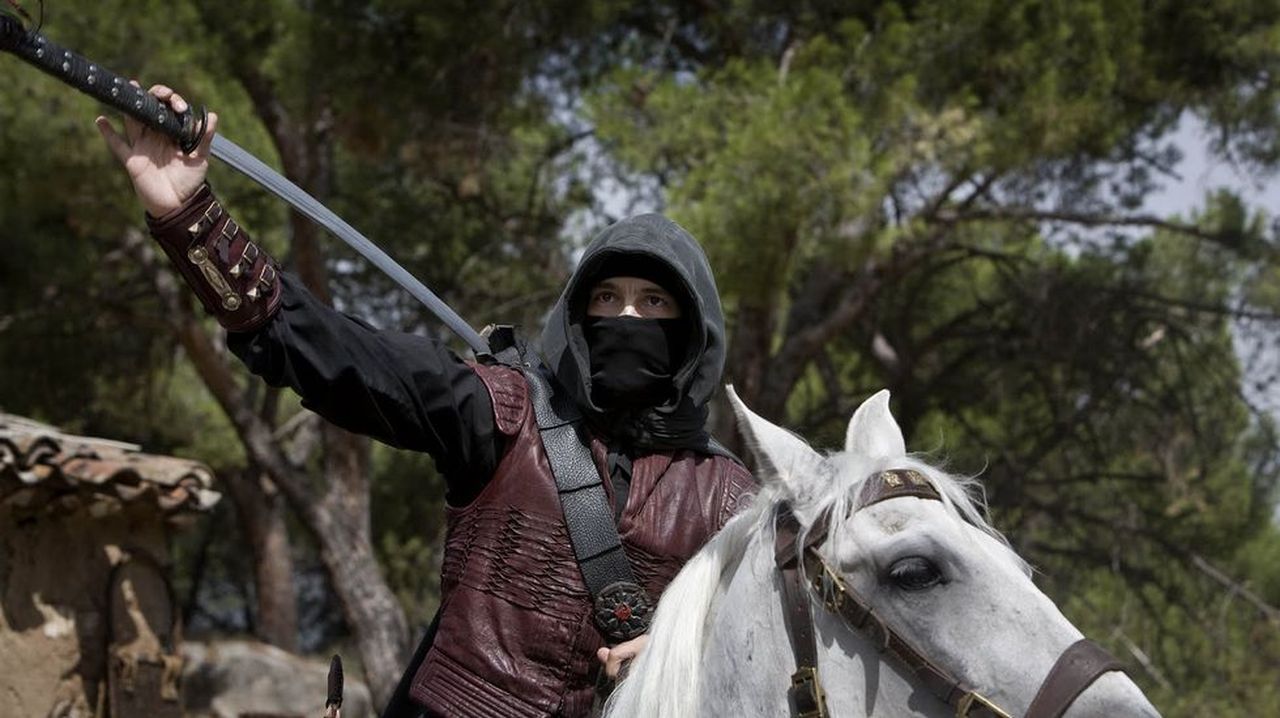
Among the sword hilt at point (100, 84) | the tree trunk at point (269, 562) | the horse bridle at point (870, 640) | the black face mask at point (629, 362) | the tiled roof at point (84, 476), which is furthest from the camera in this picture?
the tree trunk at point (269, 562)

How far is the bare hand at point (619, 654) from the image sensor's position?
7.77ft

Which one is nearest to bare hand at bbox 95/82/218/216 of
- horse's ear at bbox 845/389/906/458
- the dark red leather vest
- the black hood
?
the dark red leather vest

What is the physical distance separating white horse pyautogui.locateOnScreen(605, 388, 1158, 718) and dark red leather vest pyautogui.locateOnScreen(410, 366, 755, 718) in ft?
0.67

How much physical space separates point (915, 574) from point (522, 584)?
0.79 metres

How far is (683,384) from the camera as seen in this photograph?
268 centimetres

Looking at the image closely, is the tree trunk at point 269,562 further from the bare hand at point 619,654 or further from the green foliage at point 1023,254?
the bare hand at point 619,654

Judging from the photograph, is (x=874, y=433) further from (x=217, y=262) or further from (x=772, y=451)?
(x=217, y=262)

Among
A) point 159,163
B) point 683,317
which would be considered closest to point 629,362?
point 683,317

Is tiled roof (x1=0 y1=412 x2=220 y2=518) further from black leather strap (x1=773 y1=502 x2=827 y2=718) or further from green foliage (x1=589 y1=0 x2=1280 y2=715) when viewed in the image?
black leather strap (x1=773 y1=502 x2=827 y2=718)

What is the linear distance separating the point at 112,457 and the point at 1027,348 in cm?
741

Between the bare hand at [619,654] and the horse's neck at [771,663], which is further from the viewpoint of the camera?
the bare hand at [619,654]

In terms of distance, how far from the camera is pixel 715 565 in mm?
2236

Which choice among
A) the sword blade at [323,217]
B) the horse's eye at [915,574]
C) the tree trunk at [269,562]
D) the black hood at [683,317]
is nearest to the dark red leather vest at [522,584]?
the black hood at [683,317]

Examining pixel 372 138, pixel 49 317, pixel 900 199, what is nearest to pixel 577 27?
pixel 372 138
